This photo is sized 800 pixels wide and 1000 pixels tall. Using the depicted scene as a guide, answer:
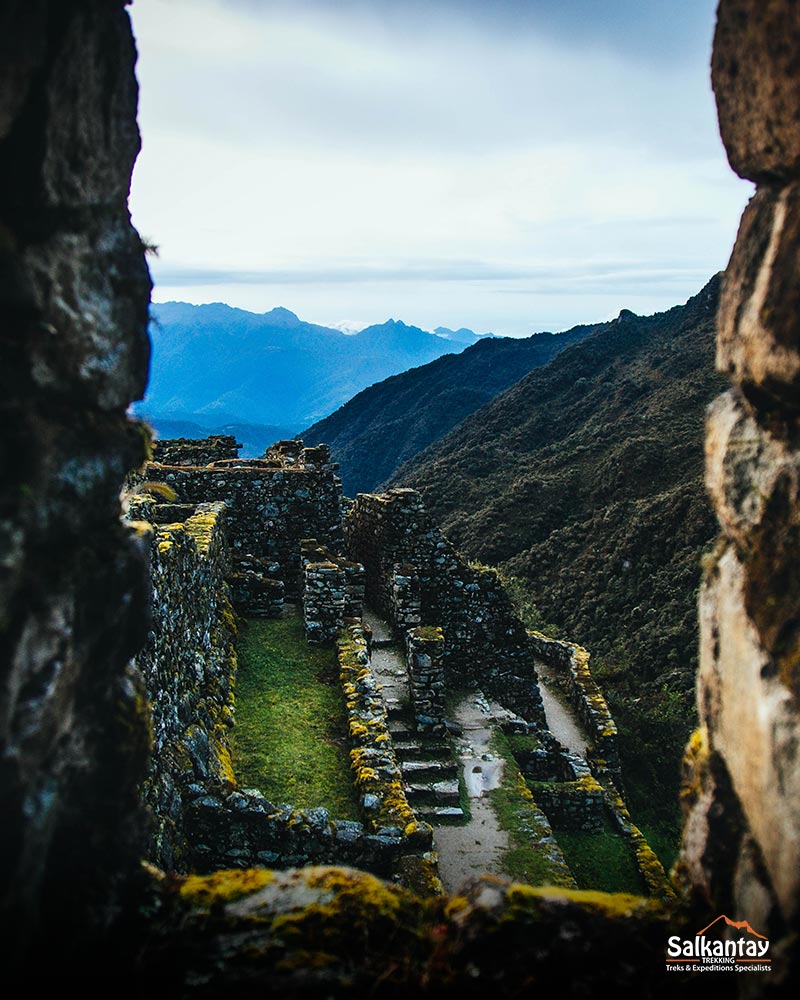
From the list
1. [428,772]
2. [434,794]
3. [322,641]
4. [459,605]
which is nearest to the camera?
[434,794]

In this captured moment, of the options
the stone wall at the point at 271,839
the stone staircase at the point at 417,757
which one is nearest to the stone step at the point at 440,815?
the stone staircase at the point at 417,757

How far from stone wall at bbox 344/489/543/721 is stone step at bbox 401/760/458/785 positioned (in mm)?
3125

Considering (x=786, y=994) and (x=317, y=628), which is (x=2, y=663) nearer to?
(x=786, y=994)

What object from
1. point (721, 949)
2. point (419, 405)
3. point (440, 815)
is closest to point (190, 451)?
point (440, 815)

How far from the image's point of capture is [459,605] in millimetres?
12477

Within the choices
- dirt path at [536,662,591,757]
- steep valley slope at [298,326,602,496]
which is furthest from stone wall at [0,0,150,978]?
steep valley slope at [298,326,602,496]

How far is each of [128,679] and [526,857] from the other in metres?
5.42

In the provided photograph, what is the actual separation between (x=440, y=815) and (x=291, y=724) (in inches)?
77.0

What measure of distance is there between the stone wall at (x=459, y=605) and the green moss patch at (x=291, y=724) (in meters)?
2.19

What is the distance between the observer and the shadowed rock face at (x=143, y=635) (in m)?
3.02

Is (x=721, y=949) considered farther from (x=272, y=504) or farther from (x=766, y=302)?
(x=272, y=504)

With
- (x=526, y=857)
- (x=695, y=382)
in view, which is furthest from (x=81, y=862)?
(x=695, y=382)

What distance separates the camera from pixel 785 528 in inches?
→ 128

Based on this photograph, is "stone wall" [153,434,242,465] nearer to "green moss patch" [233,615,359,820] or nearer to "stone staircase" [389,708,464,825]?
"green moss patch" [233,615,359,820]
